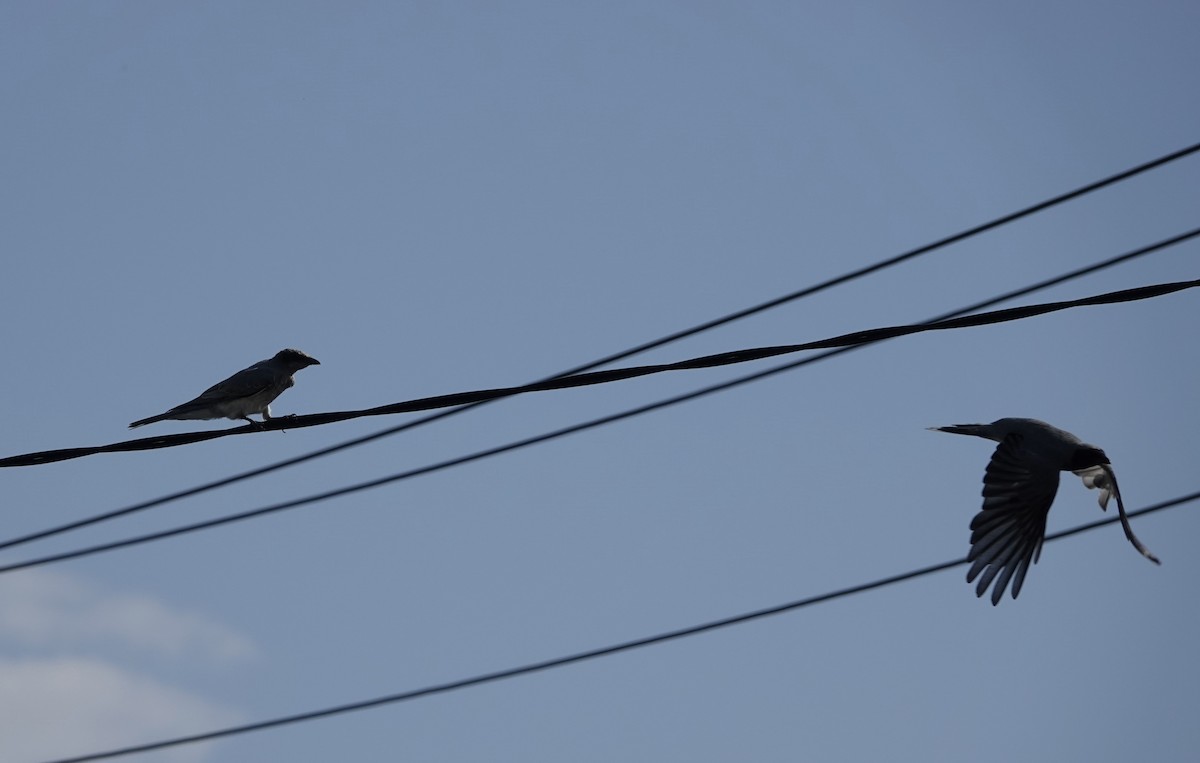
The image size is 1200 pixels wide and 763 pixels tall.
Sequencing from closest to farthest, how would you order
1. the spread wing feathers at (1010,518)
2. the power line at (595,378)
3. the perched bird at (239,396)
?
the power line at (595,378), the spread wing feathers at (1010,518), the perched bird at (239,396)

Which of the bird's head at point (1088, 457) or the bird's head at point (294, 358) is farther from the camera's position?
the bird's head at point (294, 358)

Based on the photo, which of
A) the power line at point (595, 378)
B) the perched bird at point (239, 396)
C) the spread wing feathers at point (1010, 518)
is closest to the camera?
the power line at point (595, 378)

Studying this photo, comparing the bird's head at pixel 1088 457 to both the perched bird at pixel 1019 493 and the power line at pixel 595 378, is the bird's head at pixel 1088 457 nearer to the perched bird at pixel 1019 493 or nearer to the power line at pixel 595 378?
the perched bird at pixel 1019 493

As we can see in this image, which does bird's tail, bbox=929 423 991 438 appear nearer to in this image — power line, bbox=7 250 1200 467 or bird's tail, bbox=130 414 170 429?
power line, bbox=7 250 1200 467

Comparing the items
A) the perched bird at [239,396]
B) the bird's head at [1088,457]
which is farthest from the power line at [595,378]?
the perched bird at [239,396]

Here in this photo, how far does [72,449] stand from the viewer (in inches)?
292

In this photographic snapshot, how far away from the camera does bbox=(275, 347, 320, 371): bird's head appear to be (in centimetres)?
1089

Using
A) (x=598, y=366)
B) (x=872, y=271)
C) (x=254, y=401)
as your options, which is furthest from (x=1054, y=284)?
(x=254, y=401)

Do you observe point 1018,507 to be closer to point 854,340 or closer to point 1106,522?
point 1106,522

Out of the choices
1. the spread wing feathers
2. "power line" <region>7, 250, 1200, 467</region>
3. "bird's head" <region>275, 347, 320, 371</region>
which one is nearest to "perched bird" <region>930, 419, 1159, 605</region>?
the spread wing feathers

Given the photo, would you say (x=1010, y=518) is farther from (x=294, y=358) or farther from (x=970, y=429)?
(x=294, y=358)

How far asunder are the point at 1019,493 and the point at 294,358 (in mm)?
5297

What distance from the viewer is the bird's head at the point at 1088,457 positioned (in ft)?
27.9

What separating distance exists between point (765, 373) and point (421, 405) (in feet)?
6.46
